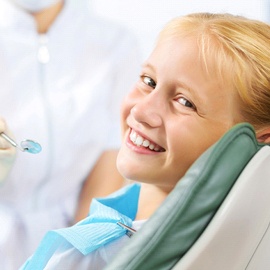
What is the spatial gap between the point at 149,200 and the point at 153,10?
122 cm

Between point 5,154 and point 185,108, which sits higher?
point 185,108

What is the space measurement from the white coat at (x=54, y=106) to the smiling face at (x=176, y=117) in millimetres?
863

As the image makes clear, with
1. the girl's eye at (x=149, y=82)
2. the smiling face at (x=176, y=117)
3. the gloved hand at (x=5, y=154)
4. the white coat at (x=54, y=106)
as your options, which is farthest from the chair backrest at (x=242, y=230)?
the white coat at (x=54, y=106)

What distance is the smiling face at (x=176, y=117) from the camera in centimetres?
97

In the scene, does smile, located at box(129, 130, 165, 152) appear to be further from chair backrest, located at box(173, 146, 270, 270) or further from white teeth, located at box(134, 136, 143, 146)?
chair backrest, located at box(173, 146, 270, 270)

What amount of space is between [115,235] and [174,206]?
0.23m

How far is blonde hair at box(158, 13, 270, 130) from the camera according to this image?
971 millimetres

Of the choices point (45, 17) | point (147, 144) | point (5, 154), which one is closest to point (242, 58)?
point (147, 144)

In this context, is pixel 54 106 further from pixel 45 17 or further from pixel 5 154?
pixel 5 154

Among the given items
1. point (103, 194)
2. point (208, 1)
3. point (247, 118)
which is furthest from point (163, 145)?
point (208, 1)

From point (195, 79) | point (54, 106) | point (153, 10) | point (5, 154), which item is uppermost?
point (195, 79)

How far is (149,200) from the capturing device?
42.9 inches

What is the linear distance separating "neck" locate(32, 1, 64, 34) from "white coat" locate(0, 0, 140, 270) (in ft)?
0.11

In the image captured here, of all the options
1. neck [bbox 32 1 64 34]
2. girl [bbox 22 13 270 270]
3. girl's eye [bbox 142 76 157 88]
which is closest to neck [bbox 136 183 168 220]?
girl [bbox 22 13 270 270]
